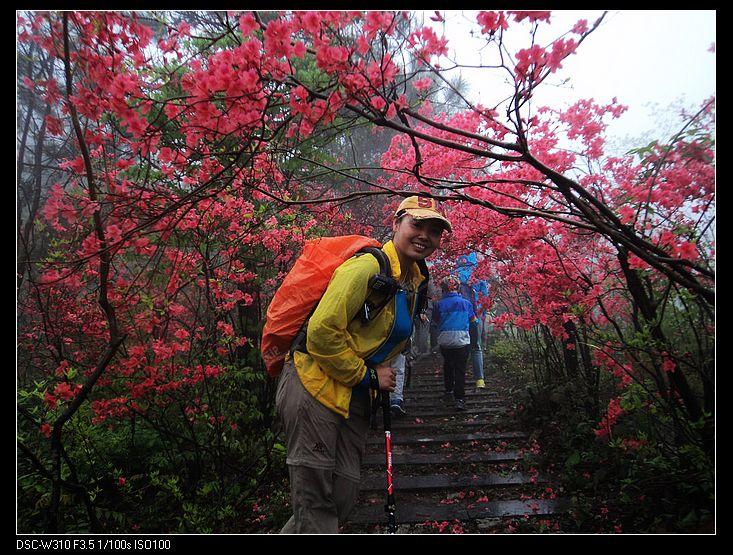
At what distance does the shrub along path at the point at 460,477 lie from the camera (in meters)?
3.24

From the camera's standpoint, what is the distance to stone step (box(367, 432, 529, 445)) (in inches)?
191

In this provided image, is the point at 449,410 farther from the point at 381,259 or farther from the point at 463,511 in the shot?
the point at 381,259

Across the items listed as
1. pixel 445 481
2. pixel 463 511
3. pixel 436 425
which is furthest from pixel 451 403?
pixel 463 511

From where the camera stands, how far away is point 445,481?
3881 mm

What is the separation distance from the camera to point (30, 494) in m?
3.34

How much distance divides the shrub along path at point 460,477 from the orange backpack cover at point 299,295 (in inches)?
77.3

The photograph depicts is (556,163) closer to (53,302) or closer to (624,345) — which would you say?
(624,345)

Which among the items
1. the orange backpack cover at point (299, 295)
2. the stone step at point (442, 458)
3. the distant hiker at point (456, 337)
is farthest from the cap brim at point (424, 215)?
the distant hiker at point (456, 337)

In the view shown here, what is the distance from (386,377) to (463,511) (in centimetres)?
200

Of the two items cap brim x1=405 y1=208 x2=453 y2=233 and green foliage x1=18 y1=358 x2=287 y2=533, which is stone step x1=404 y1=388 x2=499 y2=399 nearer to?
green foliage x1=18 y1=358 x2=287 y2=533

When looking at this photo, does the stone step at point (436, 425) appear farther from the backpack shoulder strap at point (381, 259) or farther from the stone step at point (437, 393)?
the backpack shoulder strap at point (381, 259)

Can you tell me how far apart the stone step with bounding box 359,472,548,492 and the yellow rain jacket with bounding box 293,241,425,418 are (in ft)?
7.20
